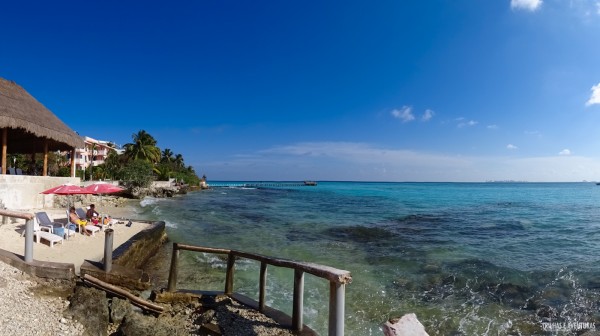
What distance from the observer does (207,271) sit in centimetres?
1012

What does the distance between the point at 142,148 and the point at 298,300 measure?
195ft

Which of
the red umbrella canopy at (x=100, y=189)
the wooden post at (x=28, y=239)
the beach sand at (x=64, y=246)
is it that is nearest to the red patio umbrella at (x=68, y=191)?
the red umbrella canopy at (x=100, y=189)

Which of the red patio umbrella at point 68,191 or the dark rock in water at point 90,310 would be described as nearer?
the dark rock in water at point 90,310

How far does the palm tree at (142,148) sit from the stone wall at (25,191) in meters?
42.0

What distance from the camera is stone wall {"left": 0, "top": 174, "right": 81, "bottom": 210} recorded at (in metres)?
13.4

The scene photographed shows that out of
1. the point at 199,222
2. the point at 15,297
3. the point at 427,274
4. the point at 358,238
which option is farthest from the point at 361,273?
the point at 199,222

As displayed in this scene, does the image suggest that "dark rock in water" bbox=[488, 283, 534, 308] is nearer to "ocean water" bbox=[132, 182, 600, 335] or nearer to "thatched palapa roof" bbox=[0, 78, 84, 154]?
"ocean water" bbox=[132, 182, 600, 335]

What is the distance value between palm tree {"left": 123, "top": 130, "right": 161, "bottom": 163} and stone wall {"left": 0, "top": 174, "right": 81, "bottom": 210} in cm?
4201

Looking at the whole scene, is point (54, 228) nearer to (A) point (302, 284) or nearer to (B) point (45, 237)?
(B) point (45, 237)

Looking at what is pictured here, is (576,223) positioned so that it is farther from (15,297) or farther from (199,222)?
(15,297)

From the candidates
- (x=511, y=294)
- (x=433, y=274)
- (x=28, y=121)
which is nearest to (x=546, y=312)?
(x=511, y=294)

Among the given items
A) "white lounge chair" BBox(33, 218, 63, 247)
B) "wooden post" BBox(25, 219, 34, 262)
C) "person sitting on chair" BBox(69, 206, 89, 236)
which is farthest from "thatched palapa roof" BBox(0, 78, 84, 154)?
"wooden post" BBox(25, 219, 34, 262)

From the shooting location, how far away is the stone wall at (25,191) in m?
13.4

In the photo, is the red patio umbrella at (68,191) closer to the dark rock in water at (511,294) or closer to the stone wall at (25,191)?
the stone wall at (25,191)
